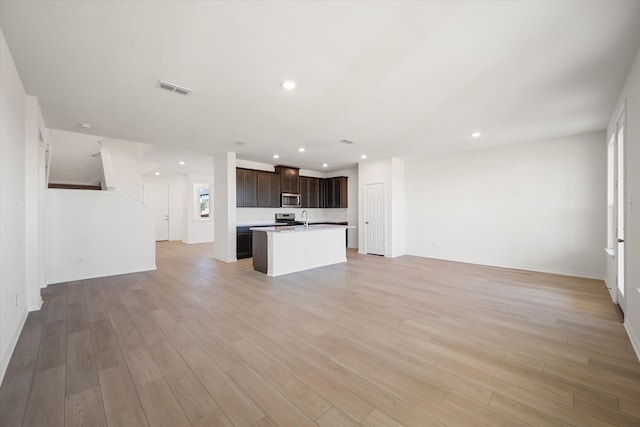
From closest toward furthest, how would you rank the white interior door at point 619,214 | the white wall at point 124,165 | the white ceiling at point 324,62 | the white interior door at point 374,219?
the white ceiling at point 324,62, the white interior door at point 619,214, the white wall at point 124,165, the white interior door at point 374,219

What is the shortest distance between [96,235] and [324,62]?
210 inches

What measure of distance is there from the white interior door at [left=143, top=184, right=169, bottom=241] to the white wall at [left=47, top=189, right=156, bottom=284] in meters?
5.36

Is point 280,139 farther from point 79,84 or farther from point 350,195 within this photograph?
point 350,195

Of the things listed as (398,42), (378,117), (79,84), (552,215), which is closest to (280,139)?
(378,117)

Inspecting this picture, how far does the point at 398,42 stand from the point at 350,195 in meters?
6.96

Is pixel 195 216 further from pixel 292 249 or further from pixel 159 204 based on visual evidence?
pixel 292 249

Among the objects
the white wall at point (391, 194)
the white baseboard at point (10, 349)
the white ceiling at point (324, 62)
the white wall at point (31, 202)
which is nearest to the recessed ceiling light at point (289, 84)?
the white ceiling at point (324, 62)

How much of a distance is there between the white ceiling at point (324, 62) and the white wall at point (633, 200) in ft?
0.95

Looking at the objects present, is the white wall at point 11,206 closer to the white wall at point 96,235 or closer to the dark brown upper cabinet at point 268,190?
the white wall at point 96,235

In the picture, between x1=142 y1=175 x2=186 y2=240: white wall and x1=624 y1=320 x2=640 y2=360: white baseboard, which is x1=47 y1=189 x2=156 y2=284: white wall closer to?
x1=142 y1=175 x2=186 y2=240: white wall

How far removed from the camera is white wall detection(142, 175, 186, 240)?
1065 cm

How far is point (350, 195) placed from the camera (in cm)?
914

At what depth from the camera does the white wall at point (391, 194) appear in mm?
7188

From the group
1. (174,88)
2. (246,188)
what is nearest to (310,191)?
(246,188)
